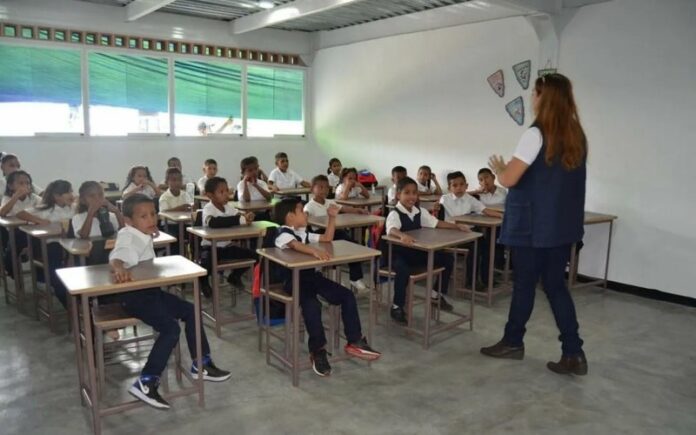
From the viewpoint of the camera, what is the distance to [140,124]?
764 cm

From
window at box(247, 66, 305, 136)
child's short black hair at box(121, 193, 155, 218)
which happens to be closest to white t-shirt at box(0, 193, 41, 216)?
child's short black hair at box(121, 193, 155, 218)

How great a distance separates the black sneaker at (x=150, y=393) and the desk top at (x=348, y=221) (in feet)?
6.36

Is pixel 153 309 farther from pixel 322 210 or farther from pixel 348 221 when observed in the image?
pixel 322 210

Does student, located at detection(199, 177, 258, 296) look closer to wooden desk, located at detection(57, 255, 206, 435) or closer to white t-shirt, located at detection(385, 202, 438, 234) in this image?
white t-shirt, located at detection(385, 202, 438, 234)

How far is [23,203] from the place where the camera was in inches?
191

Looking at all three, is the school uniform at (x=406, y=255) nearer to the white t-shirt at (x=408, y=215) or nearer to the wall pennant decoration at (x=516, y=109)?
the white t-shirt at (x=408, y=215)

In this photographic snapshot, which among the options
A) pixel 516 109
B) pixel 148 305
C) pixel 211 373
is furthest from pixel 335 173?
pixel 148 305

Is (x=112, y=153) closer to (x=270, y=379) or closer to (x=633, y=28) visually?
(x=270, y=379)

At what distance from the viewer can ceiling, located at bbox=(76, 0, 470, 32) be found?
6773 mm

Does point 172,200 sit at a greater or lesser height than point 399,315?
greater

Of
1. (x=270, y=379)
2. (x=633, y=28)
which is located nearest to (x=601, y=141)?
(x=633, y=28)

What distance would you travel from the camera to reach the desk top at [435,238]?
3.62 meters

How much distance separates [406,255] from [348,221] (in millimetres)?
608

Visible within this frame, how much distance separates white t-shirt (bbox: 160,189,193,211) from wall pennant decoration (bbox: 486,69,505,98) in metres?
3.49
